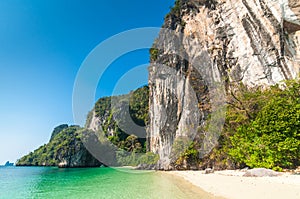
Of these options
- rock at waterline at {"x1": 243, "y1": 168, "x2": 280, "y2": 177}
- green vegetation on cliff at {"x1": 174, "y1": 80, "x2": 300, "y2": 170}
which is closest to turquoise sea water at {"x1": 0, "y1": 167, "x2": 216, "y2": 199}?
rock at waterline at {"x1": 243, "y1": 168, "x2": 280, "y2": 177}

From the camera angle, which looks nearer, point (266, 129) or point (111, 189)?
point (111, 189)

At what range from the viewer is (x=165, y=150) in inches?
1070

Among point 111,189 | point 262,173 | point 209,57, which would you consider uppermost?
point 209,57

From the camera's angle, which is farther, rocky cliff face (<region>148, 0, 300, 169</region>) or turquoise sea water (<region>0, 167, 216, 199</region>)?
rocky cliff face (<region>148, 0, 300, 169</region>)

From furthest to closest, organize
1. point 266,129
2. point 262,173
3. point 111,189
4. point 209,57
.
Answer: point 209,57, point 266,129, point 111,189, point 262,173

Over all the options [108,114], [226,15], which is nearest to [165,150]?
[226,15]

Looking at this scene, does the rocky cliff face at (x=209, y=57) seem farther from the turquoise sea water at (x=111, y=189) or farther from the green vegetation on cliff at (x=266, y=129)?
the turquoise sea water at (x=111, y=189)

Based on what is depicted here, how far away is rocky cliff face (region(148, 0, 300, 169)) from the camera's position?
1566 cm

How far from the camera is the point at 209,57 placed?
23.0 m

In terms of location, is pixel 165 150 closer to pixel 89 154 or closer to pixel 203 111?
pixel 203 111

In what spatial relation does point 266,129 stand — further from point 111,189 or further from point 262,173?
point 111,189

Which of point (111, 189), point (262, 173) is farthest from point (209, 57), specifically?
point (111, 189)

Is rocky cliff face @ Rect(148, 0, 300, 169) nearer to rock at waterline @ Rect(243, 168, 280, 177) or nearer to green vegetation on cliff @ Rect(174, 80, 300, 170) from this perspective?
green vegetation on cliff @ Rect(174, 80, 300, 170)

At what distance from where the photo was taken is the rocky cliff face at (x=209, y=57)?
51.4 feet
